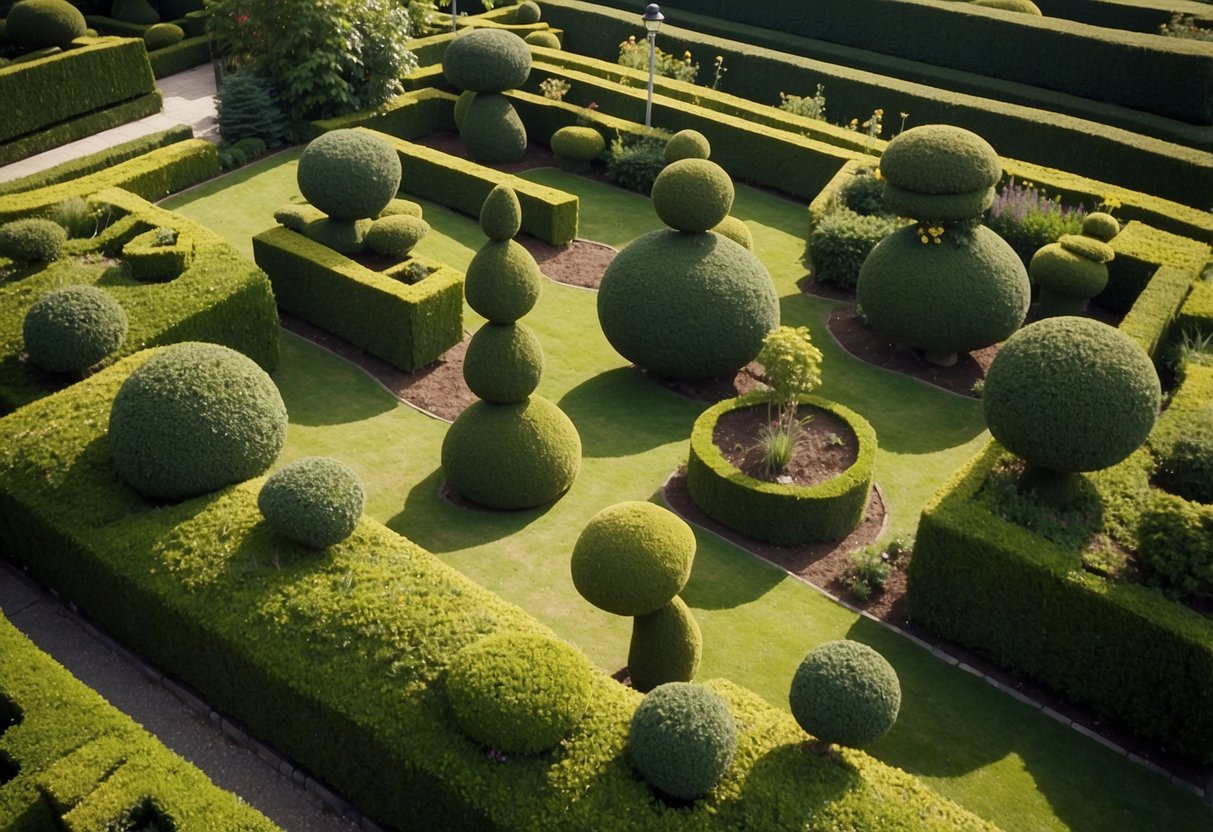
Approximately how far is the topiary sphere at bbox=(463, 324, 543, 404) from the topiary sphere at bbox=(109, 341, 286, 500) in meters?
2.70

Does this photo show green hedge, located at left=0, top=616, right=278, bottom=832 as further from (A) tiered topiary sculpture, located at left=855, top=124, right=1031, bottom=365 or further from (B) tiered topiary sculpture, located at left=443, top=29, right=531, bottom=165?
(B) tiered topiary sculpture, located at left=443, top=29, right=531, bottom=165

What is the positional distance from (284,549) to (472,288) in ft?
13.3

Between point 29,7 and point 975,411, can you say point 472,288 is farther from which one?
point 29,7

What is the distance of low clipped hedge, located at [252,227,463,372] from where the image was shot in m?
17.9

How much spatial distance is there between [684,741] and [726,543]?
604cm

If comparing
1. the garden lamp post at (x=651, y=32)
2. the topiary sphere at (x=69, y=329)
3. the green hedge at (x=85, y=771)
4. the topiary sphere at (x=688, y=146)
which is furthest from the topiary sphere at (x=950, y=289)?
the green hedge at (x=85, y=771)

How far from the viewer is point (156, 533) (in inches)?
472

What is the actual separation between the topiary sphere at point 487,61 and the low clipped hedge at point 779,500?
551 inches

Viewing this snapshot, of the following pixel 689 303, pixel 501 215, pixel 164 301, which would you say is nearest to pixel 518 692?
pixel 501 215

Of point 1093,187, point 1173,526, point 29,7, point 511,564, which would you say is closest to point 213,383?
point 511,564

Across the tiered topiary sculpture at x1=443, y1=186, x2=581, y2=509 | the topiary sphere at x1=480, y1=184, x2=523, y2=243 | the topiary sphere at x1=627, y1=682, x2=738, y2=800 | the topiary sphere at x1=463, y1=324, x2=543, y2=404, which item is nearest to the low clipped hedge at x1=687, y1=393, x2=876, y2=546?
the tiered topiary sculpture at x1=443, y1=186, x2=581, y2=509

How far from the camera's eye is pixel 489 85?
25672mm

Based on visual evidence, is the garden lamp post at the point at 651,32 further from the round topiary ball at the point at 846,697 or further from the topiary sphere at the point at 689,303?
the round topiary ball at the point at 846,697

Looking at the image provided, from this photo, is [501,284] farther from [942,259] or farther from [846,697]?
[942,259]
